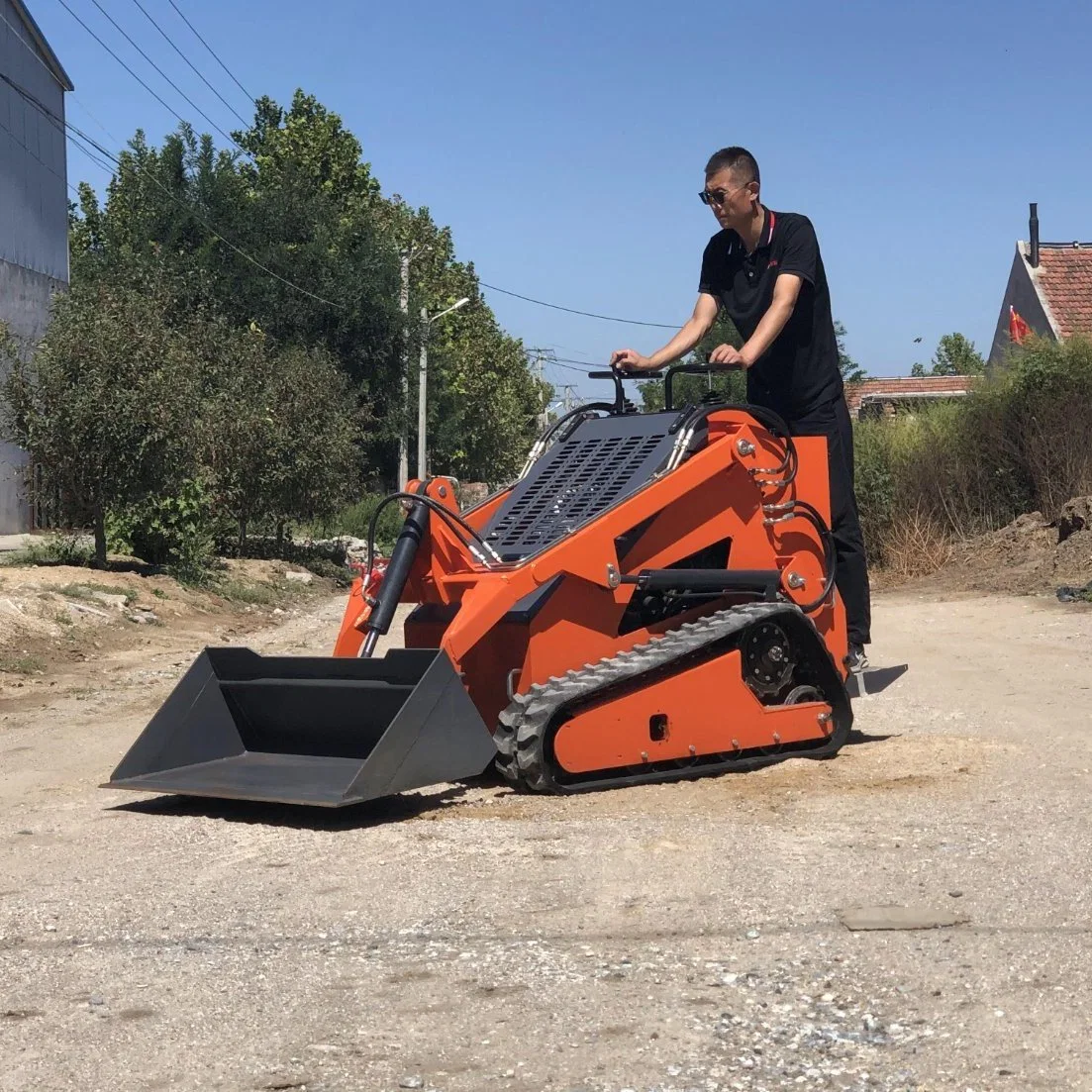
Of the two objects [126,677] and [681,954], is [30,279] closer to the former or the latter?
[126,677]

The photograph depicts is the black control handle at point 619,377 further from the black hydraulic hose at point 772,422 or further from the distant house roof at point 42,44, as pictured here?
the distant house roof at point 42,44

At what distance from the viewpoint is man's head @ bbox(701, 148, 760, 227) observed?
7.38 m

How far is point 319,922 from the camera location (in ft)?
14.3

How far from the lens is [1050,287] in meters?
37.0

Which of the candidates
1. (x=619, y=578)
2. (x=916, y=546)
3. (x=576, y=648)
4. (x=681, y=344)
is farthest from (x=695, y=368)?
(x=916, y=546)

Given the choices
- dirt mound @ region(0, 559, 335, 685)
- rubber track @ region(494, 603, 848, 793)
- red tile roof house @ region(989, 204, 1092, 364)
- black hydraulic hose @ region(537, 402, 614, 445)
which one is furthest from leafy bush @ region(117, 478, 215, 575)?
red tile roof house @ region(989, 204, 1092, 364)

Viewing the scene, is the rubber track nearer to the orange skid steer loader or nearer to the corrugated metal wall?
the orange skid steer loader

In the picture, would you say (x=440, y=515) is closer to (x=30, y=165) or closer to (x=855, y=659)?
(x=855, y=659)

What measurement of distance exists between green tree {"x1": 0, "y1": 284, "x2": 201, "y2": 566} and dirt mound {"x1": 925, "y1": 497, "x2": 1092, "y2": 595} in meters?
10.1

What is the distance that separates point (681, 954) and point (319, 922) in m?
1.05

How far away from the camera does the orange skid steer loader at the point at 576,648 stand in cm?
598

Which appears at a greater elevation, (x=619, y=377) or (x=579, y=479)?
(x=619, y=377)

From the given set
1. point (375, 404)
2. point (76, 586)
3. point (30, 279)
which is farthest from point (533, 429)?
point (76, 586)

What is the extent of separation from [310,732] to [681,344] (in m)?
2.78
